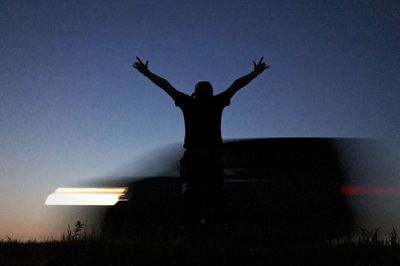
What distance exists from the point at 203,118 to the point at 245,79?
1.98ft

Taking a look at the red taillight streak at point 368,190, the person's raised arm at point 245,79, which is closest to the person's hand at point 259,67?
the person's raised arm at point 245,79

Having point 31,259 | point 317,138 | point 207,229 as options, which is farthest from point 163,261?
point 317,138

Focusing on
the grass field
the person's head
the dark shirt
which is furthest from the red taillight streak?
the person's head

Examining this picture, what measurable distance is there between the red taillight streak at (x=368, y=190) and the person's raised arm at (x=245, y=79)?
139cm

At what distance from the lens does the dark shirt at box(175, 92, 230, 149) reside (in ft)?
16.5

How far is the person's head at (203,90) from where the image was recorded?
16.7 feet

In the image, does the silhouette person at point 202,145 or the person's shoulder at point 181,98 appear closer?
the silhouette person at point 202,145

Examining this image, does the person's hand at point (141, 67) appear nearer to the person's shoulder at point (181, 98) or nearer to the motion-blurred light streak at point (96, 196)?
the person's shoulder at point (181, 98)

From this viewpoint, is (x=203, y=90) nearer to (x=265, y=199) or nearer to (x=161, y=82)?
(x=161, y=82)

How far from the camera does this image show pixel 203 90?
509cm

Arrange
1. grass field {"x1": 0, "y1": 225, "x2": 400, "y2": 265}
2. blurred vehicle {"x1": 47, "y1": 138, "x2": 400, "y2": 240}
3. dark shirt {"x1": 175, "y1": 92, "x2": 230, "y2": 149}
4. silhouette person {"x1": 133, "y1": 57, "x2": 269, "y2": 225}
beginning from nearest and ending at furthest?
grass field {"x1": 0, "y1": 225, "x2": 400, "y2": 265} → blurred vehicle {"x1": 47, "y1": 138, "x2": 400, "y2": 240} → silhouette person {"x1": 133, "y1": 57, "x2": 269, "y2": 225} → dark shirt {"x1": 175, "y1": 92, "x2": 230, "y2": 149}

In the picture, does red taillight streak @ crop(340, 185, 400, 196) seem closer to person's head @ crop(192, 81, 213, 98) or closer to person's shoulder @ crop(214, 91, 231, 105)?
person's shoulder @ crop(214, 91, 231, 105)

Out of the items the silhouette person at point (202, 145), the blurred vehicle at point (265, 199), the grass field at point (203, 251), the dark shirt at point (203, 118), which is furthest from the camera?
the dark shirt at point (203, 118)

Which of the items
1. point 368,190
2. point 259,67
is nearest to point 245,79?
point 259,67
